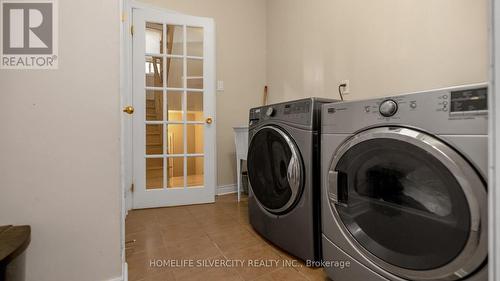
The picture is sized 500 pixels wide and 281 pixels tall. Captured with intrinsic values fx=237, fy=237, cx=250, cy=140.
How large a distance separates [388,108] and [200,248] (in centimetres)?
128

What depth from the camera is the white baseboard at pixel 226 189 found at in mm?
2688

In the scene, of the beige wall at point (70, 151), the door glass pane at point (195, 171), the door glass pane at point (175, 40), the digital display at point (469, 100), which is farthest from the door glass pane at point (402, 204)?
the door glass pane at point (175, 40)

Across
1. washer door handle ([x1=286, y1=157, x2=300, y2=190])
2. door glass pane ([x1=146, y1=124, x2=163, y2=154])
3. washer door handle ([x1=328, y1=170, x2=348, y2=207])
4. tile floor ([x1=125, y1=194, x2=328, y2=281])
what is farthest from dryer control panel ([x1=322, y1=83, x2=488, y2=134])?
door glass pane ([x1=146, y1=124, x2=163, y2=154])

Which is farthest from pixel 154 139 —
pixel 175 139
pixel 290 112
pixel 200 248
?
pixel 290 112

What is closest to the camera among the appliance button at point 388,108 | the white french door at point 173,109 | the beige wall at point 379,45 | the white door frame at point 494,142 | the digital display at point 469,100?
the white door frame at point 494,142

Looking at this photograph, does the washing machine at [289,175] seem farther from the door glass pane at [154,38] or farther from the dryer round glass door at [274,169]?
the door glass pane at [154,38]

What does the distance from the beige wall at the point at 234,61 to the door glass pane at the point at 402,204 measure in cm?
182

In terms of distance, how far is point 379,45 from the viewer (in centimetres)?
157

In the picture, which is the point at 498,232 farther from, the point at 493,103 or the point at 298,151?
the point at 298,151

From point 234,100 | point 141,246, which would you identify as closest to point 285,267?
point 141,246

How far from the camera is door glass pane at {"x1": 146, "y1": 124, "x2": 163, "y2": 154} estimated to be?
2.26 metres

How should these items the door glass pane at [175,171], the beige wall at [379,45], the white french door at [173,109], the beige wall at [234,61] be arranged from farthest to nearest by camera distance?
1. the beige wall at [234,61]
2. the door glass pane at [175,171]
3. the white french door at [173,109]
4. the beige wall at [379,45]

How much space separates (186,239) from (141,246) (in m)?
0.28

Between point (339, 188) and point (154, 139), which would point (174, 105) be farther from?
point (339, 188)
